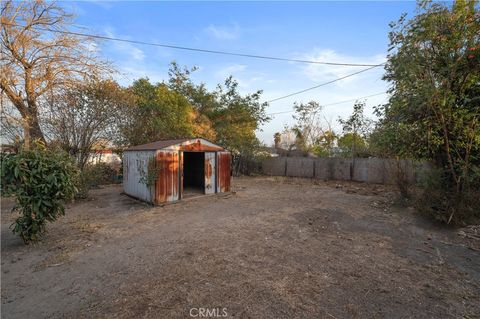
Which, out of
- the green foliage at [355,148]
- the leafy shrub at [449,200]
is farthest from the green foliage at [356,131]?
the leafy shrub at [449,200]

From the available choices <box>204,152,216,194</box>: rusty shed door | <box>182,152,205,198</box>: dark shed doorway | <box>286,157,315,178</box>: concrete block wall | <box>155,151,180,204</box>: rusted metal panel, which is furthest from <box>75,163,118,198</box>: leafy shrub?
<box>286,157,315,178</box>: concrete block wall

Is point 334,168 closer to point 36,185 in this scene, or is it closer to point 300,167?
point 300,167

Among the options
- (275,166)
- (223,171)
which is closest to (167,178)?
(223,171)

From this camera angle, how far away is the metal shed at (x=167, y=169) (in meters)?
7.06

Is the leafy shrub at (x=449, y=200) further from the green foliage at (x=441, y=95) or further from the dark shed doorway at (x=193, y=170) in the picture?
the dark shed doorway at (x=193, y=170)

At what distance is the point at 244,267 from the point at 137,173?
6033 millimetres

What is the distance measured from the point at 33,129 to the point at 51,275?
819 centimetres

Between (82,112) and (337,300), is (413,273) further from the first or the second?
(82,112)

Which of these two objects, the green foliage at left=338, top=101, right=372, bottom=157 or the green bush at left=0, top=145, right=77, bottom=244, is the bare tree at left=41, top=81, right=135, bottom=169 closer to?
the green bush at left=0, top=145, right=77, bottom=244

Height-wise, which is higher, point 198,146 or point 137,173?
point 198,146

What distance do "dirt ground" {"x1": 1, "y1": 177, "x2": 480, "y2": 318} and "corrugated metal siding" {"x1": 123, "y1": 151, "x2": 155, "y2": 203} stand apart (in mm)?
1681

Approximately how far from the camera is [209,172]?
870 centimetres

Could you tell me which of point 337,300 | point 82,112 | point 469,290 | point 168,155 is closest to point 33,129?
point 82,112

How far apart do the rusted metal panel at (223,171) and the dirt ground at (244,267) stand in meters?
3.07
